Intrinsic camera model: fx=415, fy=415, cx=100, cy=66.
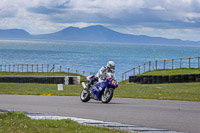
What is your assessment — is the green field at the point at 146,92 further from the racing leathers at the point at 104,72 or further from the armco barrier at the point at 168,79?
the armco barrier at the point at 168,79

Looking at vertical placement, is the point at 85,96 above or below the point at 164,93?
above

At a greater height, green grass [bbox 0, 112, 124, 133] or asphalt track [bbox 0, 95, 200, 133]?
green grass [bbox 0, 112, 124, 133]

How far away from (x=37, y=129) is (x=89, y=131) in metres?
1.03

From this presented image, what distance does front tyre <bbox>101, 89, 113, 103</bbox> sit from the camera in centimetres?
1557

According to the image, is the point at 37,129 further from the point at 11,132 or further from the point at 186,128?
the point at 186,128

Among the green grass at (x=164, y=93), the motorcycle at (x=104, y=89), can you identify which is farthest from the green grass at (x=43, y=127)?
the green grass at (x=164, y=93)

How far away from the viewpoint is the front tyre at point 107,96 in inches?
613

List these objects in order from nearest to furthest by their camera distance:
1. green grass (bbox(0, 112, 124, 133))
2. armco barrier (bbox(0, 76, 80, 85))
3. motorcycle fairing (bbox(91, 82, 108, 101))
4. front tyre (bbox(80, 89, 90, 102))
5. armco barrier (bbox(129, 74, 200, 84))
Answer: green grass (bbox(0, 112, 124, 133)) < motorcycle fairing (bbox(91, 82, 108, 101)) < front tyre (bbox(80, 89, 90, 102)) < armco barrier (bbox(129, 74, 200, 84)) < armco barrier (bbox(0, 76, 80, 85))

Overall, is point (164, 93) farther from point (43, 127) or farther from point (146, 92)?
point (43, 127)

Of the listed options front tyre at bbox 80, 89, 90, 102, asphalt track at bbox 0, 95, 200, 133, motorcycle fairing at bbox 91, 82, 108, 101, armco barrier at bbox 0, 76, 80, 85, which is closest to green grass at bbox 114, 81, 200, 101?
front tyre at bbox 80, 89, 90, 102

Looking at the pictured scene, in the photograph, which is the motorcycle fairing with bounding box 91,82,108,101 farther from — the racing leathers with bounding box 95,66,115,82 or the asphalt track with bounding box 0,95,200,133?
the asphalt track with bounding box 0,95,200,133

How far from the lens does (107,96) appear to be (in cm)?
1577

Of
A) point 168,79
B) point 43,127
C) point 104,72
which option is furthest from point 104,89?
point 168,79

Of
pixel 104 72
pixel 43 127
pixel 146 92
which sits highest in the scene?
pixel 104 72
